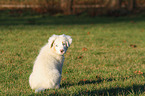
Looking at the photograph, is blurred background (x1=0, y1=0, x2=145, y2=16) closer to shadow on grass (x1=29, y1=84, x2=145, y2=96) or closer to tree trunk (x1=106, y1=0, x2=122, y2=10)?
tree trunk (x1=106, y1=0, x2=122, y2=10)

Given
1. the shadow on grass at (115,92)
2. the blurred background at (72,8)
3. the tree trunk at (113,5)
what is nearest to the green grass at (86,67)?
the shadow on grass at (115,92)

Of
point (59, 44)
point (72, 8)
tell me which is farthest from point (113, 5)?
point (59, 44)

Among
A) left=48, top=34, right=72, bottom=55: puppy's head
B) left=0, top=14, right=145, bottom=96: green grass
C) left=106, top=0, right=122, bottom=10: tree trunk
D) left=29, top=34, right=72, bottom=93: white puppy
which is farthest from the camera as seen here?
left=106, top=0, right=122, bottom=10: tree trunk

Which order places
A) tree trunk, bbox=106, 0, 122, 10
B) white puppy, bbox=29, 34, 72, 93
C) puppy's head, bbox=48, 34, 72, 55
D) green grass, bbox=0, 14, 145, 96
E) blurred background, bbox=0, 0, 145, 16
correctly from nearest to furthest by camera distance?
white puppy, bbox=29, 34, 72, 93
puppy's head, bbox=48, 34, 72, 55
green grass, bbox=0, 14, 145, 96
blurred background, bbox=0, 0, 145, 16
tree trunk, bbox=106, 0, 122, 10

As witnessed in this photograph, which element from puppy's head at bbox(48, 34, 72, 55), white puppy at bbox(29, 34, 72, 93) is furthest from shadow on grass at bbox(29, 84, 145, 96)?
puppy's head at bbox(48, 34, 72, 55)

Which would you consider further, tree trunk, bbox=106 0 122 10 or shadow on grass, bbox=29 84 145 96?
tree trunk, bbox=106 0 122 10

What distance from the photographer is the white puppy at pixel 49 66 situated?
5176mm

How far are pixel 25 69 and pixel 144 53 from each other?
5699 millimetres

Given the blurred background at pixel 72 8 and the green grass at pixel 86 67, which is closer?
the green grass at pixel 86 67

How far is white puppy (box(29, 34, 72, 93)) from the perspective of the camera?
5.18 m

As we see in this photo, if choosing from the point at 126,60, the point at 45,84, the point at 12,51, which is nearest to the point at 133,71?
the point at 126,60

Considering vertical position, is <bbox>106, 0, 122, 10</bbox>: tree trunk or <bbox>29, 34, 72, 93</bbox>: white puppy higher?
<bbox>106, 0, 122, 10</bbox>: tree trunk

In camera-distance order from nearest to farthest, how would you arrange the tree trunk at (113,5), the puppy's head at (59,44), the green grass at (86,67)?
1. the puppy's head at (59,44)
2. the green grass at (86,67)
3. the tree trunk at (113,5)

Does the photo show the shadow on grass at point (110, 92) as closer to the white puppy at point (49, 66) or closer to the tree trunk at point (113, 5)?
the white puppy at point (49, 66)
